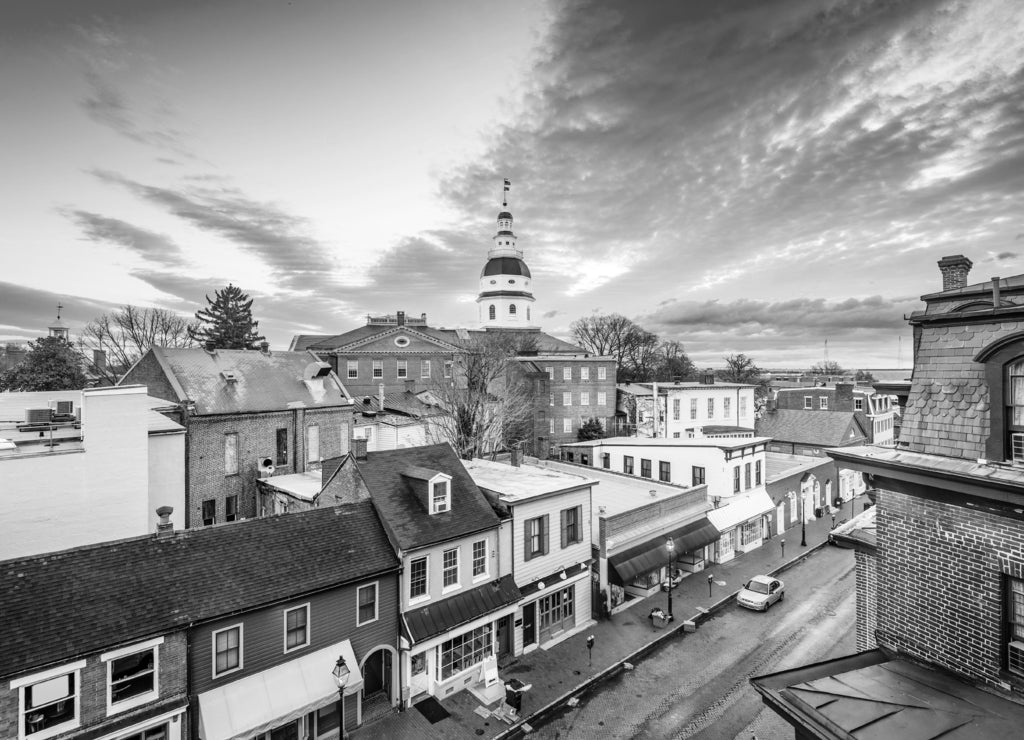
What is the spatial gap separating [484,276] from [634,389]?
39.1 m

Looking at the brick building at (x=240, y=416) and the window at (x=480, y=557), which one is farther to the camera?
the brick building at (x=240, y=416)

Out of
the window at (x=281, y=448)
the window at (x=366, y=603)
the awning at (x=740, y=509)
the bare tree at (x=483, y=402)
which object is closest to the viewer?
the window at (x=366, y=603)

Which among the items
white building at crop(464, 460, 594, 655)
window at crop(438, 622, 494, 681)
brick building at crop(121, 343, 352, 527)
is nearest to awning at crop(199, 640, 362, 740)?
window at crop(438, 622, 494, 681)

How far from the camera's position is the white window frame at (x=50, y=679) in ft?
33.9

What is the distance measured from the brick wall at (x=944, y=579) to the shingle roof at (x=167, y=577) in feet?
42.2

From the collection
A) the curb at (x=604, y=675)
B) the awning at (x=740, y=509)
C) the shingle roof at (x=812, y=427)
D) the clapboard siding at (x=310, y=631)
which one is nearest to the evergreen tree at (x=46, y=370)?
the clapboard siding at (x=310, y=631)

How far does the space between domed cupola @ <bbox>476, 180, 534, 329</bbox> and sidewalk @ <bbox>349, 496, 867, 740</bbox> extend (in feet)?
190

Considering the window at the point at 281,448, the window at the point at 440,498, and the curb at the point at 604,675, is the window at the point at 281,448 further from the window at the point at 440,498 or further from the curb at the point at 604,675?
the curb at the point at 604,675

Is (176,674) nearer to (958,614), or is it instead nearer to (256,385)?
(958,614)

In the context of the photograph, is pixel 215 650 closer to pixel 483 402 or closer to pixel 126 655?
pixel 126 655

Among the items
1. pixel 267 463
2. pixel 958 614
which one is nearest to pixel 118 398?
pixel 267 463

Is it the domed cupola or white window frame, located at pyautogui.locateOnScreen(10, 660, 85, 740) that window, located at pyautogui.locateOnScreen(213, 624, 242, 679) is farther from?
the domed cupola

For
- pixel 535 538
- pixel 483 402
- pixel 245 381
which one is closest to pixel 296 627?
pixel 535 538

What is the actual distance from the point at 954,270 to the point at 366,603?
17.1m
